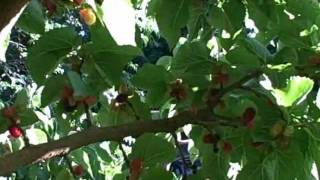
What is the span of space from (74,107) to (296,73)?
1.00ft

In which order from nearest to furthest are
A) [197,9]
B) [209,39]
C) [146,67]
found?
[146,67]
[197,9]
[209,39]

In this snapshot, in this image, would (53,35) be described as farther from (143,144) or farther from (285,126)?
(285,126)

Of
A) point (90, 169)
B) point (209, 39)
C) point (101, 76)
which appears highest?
point (101, 76)

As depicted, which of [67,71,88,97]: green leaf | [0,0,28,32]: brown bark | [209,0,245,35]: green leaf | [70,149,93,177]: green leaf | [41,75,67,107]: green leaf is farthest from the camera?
[70,149,93,177]: green leaf

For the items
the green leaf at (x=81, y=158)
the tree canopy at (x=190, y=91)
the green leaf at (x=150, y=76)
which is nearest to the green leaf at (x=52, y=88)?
the tree canopy at (x=190, y=91)

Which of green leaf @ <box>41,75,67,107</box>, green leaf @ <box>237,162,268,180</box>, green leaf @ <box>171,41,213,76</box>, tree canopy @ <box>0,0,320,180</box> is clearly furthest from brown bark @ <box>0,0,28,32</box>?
green leaf @ <box>237,162,268,180</box>

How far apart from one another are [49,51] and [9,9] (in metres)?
0.20

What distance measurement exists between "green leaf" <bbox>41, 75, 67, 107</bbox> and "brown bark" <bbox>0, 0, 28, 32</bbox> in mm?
232

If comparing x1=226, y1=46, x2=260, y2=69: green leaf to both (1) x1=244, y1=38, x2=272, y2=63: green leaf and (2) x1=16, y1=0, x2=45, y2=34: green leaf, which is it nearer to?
(1) x1=244, y1=38, x2=272, y2=63: green leaf

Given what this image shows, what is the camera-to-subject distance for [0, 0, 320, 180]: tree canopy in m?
0.87

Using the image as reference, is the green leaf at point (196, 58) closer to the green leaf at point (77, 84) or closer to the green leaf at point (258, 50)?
the green leaf at point (258, 50)

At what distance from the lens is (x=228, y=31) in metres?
1.05

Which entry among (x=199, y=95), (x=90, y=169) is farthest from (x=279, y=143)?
(x=90, y=169)

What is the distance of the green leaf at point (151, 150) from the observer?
0.93 metres
